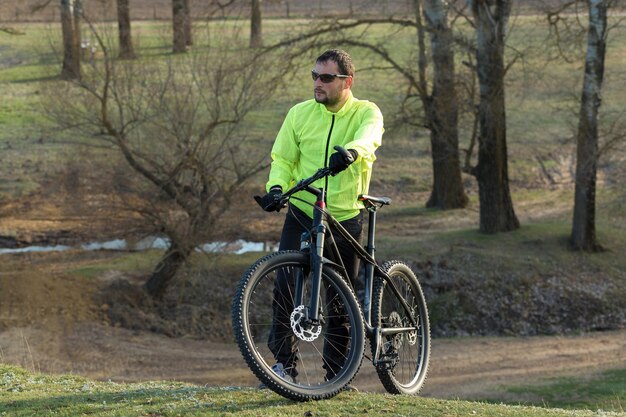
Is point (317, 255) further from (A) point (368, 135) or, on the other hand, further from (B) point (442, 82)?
(B) point (442, 82)

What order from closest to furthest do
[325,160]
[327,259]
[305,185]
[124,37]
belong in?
[305,185] < [327,259] < [325,160] < [124,37]

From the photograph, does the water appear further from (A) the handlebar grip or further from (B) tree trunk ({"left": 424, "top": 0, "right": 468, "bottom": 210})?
(A) the handlebar grip

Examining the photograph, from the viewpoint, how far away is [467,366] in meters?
17.5

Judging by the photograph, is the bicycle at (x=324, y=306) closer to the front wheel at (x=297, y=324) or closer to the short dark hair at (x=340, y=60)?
the front wheel at (x=297, y=324)

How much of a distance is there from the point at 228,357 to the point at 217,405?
11.8 metres

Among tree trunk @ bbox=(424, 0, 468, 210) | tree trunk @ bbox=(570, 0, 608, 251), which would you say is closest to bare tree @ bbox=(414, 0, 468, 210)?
tree trunk @ bbox=(424, 0, 468, 210)

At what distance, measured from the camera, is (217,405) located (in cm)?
634

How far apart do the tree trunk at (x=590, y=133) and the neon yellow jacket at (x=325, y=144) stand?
1591cm

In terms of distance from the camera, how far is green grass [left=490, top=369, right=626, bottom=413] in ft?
47.4

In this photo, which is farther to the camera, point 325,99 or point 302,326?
point 325,99

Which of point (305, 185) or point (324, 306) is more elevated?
point (305, 185)

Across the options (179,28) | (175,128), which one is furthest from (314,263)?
(179,28)

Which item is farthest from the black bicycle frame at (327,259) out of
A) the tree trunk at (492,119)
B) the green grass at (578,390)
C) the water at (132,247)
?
the tree trunk at (492,119)

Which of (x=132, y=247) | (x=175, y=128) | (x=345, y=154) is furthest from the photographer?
(x=132, y=247)
